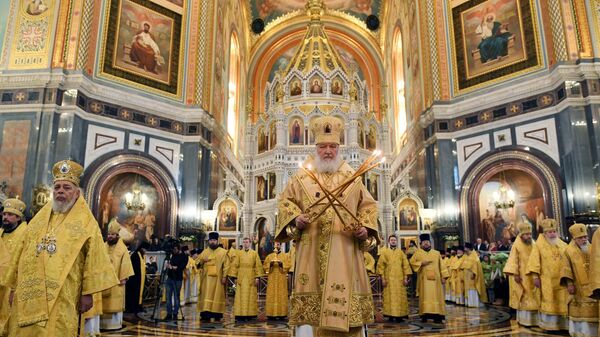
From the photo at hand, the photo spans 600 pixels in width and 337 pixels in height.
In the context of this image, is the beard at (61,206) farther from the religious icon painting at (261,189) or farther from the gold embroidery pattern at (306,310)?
the religious icon painting at (261,189)

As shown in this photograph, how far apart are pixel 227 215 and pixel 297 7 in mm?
18014

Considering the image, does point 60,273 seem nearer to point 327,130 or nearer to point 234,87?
point 327,130

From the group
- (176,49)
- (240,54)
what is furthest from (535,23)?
(240,54)

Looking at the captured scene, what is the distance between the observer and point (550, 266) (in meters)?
7.03

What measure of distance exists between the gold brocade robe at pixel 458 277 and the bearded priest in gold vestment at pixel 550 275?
478 centimetres

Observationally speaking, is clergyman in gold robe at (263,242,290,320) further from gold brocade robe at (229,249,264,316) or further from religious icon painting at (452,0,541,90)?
religious icon painting at (452,0,541,90)

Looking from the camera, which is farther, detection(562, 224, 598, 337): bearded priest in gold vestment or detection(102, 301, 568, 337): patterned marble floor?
detection(102, 301, 568, 337): patterned marble floor

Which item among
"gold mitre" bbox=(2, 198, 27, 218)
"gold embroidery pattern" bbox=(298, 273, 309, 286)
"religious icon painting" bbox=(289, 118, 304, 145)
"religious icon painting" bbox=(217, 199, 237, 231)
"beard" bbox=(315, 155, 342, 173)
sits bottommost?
"gold embroidery pattern" bbox=(298, 273, 309, 286)

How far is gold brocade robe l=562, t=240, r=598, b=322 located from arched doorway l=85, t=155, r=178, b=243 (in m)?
10.9

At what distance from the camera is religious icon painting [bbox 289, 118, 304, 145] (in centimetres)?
2497

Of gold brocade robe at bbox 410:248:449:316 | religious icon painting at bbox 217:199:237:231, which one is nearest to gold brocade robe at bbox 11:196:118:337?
gold brocade robe at bbox 410:248:449:316

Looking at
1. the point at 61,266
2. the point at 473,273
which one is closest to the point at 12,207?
the point at 61,266

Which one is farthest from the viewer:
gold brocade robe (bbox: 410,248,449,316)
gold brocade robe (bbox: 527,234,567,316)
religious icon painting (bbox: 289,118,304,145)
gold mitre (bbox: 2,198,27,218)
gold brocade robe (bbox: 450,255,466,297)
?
religious icon painting (bbox: 289,118,304,145)

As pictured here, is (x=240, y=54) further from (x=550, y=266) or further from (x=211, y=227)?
(x=550, y=266)
